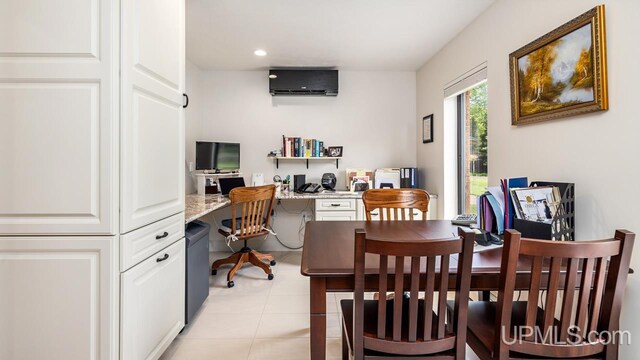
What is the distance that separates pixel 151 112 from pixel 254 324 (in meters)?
1.59

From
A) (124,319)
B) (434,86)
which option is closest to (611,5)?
(434,86)

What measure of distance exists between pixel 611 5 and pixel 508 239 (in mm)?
1401

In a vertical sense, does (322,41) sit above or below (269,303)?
above

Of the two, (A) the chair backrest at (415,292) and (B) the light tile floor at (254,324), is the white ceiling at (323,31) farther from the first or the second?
(B) the light tile floor at (254,324)

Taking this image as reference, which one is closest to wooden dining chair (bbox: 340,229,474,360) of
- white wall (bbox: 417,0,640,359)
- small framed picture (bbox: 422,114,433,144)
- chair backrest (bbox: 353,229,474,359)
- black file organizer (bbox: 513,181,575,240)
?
chair backrest (bbox: 353,229,474,359)

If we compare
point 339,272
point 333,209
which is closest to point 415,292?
point 339,272

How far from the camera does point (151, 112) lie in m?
1.50

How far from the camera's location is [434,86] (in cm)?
344

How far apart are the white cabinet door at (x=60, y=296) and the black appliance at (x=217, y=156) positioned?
88.1 inches

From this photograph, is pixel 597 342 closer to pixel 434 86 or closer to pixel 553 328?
pixel 553 328

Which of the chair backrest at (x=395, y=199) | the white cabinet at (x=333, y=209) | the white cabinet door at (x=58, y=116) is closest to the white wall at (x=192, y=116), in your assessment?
the white cabinet at (x=333, y=209)

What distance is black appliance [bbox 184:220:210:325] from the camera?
78.6 inches

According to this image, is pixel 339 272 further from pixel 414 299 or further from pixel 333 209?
pixel 333 209

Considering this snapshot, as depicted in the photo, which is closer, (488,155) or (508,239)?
(508,239)
